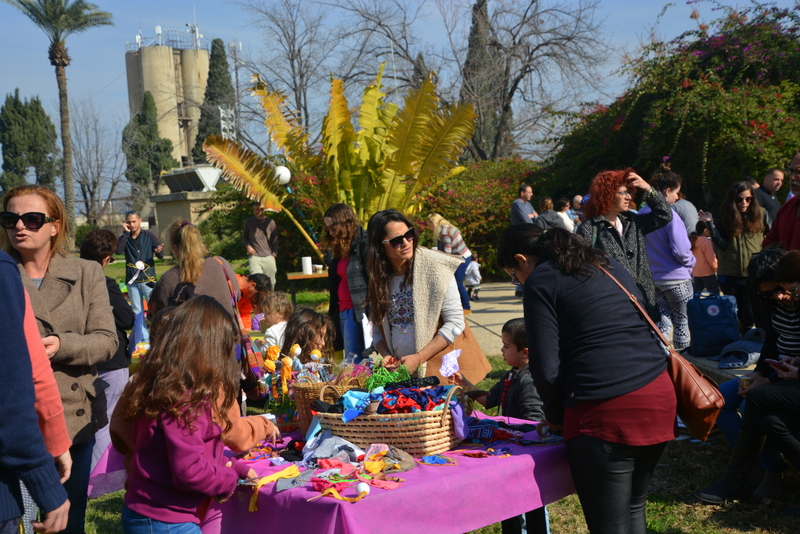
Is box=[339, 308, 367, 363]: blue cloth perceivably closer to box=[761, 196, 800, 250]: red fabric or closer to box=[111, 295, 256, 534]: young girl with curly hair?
box=[111, 295, 256, 534]: young girl with curly hair

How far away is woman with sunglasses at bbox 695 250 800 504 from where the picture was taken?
3.57m

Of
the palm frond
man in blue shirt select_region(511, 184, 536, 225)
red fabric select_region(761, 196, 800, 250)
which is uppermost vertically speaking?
the palm frond

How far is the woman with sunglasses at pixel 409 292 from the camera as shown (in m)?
3.74

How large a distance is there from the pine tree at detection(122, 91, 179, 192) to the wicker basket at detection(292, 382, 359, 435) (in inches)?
1426

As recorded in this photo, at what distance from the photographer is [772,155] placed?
11.1 meters

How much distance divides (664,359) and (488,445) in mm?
823

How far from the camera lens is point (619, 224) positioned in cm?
495

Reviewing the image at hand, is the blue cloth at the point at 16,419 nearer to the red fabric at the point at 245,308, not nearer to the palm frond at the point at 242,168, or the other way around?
the red fabric at the point at 245,308

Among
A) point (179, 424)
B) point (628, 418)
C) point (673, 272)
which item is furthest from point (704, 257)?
point (179, 424)

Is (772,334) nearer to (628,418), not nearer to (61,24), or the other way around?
(628,418)

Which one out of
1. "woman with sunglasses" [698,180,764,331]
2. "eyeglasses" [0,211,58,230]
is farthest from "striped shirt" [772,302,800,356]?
"eyeglasses" [0,211,58,230]

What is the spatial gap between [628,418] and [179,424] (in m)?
1.67

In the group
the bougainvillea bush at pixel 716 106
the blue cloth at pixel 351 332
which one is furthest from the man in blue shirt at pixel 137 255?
the bougainvillea bush at pixel 716 106

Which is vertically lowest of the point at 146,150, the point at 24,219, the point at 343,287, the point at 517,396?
the point at 517,396
